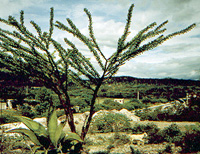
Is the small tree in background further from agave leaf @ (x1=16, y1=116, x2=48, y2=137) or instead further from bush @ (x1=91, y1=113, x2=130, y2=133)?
bush @ (x1=91, y1=113, x2=130, y2=133)

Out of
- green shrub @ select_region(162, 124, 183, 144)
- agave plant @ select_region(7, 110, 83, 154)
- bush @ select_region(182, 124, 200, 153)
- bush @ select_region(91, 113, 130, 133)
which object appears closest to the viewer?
agave plant @ select_region(7, 110, 83, 154)

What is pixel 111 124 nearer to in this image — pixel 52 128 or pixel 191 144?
pixel 191 144

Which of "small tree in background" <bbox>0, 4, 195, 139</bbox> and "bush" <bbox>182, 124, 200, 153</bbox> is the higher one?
"small tree in background" <bbox>0, 4, 195, 139</bbox>

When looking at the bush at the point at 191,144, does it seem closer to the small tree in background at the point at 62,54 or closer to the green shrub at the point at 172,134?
the green shrub at the point at 172,134

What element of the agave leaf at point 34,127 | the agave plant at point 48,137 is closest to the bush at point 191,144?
the agave plant at point 48,137

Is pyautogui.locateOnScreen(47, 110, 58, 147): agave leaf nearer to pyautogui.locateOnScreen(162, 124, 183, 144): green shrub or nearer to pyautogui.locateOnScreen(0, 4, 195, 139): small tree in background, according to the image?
pyautogui.locateOnScreen(0, 4, 195, 139): small tree in background

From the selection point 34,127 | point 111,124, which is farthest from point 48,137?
point 111,124

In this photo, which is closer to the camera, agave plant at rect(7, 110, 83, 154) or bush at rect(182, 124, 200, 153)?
agave plant at rect(7, 110, 83, 154)

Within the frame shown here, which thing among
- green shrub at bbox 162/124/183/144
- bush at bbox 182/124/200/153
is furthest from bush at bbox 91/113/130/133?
bush at bbox 182/124/200/153

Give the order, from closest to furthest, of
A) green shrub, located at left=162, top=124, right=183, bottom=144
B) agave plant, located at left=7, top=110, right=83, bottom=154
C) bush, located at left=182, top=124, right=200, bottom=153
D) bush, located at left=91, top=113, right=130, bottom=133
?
agave plant, located at left=7, top=110, right=83, bottom=154
bush, located at left=182, top=124, right=200, bottom=153
green shrub, located at left=162, top=124, right=183, bottom=144
bush, located at left=91, top=113, right=130, bottom=133

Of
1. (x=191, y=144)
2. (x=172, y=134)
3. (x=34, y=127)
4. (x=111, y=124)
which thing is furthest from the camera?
(x=111, y=124)

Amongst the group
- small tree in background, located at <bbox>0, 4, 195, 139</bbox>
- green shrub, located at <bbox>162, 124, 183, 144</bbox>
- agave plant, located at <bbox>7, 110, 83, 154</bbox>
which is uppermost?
small tree in background, located at <bbox>0, 4, 195, 139</bbox>

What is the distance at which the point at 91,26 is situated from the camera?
9.91ft

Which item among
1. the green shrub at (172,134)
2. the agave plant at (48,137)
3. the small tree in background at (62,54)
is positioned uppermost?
the small tree in background at (62,54)
